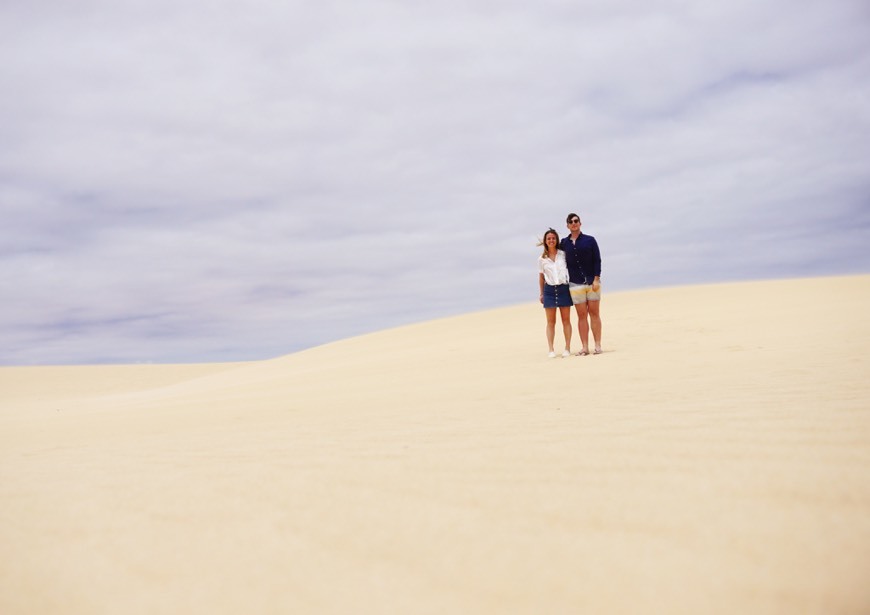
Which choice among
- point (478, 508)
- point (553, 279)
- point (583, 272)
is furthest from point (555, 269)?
point (478, 508)

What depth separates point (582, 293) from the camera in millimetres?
8727

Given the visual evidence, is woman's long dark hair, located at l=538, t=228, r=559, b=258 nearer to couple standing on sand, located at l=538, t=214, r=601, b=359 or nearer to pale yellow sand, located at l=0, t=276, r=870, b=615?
couple standing on sand, located at l=538, t=214, r=601, b=359

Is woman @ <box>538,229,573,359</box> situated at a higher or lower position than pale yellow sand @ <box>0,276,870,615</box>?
higher

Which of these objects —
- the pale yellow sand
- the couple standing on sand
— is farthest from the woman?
the pale yellow sand

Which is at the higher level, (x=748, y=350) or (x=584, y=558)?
(x=748, y=350)

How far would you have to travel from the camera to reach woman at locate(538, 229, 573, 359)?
28.5ft

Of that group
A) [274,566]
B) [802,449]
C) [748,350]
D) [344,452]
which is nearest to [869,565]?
[802,449]

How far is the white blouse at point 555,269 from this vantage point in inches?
342

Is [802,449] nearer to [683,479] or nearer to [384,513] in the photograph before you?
[683,479]

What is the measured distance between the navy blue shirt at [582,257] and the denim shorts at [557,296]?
22 centimetres

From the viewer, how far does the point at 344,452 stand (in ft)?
11.0

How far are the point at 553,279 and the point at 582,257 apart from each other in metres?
0.48

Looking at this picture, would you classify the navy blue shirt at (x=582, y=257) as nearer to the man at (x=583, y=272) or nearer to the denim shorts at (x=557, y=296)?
the man at (x=583, y=272)

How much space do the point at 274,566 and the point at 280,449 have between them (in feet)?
5.38
